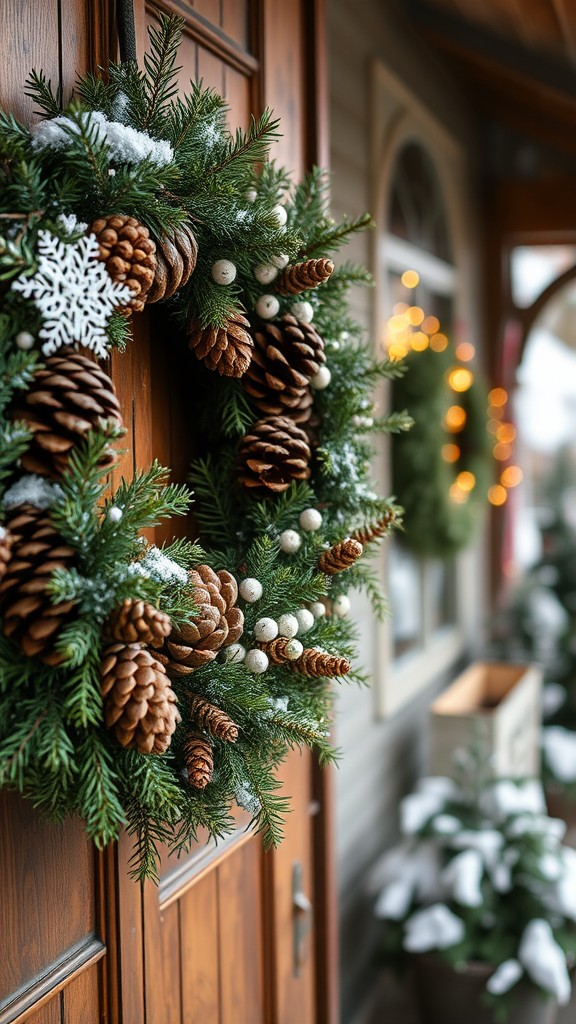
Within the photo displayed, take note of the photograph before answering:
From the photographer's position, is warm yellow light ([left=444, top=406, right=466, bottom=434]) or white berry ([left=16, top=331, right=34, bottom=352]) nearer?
white berry ([left=16, top=331, right=34, bottom=352])

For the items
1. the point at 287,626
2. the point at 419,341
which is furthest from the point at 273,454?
the point at 419,341

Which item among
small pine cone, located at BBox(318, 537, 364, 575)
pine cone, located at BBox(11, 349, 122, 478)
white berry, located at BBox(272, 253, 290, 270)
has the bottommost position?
small pine cone, located at BBox(318, 537, 364, 575)

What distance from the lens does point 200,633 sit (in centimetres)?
88

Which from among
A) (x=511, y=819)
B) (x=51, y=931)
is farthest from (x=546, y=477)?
(x=51, y=931)

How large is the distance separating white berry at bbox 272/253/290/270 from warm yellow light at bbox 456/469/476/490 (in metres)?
2.41

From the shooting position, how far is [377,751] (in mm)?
2746

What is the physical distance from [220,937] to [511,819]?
143 cm

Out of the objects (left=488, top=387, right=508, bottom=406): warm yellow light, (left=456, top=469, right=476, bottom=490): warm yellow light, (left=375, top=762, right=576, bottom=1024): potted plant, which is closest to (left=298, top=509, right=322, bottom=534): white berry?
(left=375, top=762, right=576, bottom=1024): potted plant

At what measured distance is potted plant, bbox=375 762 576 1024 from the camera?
2172 millimetres

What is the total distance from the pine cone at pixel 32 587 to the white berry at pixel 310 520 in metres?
0.38

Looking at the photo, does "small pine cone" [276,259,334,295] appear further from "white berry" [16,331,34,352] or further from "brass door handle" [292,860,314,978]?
"brass door handle" [292,860,314,978]

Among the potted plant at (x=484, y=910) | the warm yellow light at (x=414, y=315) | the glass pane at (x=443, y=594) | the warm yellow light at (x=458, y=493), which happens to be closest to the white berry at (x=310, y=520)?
the potted plant at (x=484, y=910)

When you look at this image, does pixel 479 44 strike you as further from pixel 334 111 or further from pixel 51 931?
pixel 51 931

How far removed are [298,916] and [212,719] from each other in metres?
0.71
